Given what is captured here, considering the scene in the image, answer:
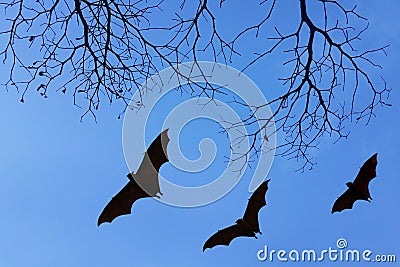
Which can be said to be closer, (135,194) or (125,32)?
(125,32)

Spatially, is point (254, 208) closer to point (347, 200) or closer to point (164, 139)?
point (347, 200)

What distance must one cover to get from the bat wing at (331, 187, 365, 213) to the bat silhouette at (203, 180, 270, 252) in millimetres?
560

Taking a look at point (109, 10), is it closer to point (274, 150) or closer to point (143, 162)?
point (143, 162)

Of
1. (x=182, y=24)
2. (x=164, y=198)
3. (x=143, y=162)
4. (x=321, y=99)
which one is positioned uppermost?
(x=182, y=24)

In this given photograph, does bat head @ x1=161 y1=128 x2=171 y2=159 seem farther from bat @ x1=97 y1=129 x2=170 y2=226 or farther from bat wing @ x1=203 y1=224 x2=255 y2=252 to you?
bat wing @ x1=203 y1=224 x2=255 y2=252

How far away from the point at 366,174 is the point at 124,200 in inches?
71.1

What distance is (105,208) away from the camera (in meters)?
3.61

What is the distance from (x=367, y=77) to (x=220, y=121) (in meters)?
0.96

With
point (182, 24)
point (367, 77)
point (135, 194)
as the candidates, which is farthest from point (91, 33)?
point (367, 77)

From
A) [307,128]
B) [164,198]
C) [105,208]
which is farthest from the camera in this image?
[105,208]

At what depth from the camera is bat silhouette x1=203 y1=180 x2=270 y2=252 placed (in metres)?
3.80

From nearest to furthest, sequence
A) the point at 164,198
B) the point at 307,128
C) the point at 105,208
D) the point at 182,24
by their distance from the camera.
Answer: the point at 182,24 < the point at 307,128 < the point at 164,198 < the point at 105,208

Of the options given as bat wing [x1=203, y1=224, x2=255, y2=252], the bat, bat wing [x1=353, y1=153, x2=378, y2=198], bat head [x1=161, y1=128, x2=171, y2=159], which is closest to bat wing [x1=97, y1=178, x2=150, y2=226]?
the bat

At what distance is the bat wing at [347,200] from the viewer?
3.72 m
